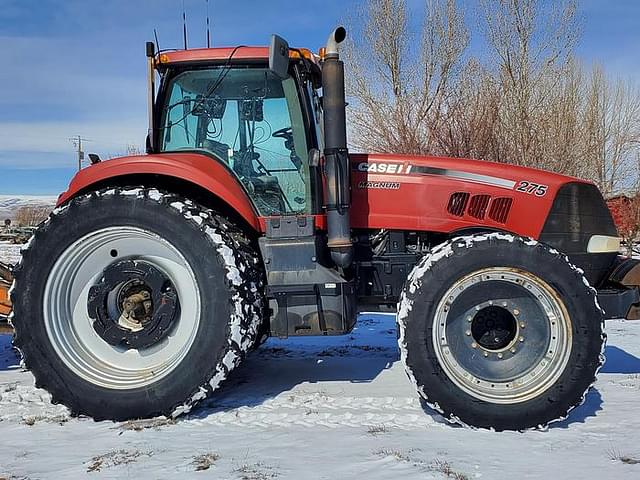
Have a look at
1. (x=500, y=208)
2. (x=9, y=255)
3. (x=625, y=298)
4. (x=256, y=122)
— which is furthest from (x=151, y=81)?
(x=9, y=255)

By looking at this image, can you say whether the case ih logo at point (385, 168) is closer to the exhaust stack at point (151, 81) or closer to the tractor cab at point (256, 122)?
the tractor cab at point (256, 122)

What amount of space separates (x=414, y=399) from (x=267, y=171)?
1.79 m

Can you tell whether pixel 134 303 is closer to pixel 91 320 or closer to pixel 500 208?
pixel 91 320

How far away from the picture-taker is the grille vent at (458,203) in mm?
3953

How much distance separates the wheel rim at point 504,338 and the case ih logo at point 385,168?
96 centimetres

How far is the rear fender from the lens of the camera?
141 inches

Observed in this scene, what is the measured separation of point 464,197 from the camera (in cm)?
396

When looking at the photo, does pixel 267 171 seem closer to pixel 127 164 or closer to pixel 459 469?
pixel 127 164

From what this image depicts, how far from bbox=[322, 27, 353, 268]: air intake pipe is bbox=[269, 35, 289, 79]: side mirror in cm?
26

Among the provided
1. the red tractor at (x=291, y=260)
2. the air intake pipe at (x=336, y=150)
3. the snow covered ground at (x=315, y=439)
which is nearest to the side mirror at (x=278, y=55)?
the red tractor at (x=291, y=260)

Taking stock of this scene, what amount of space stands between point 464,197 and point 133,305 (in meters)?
2.29

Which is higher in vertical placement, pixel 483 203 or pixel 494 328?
pixel 483 203

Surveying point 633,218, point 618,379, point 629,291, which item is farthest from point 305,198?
point 633,218

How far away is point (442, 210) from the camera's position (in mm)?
3961
